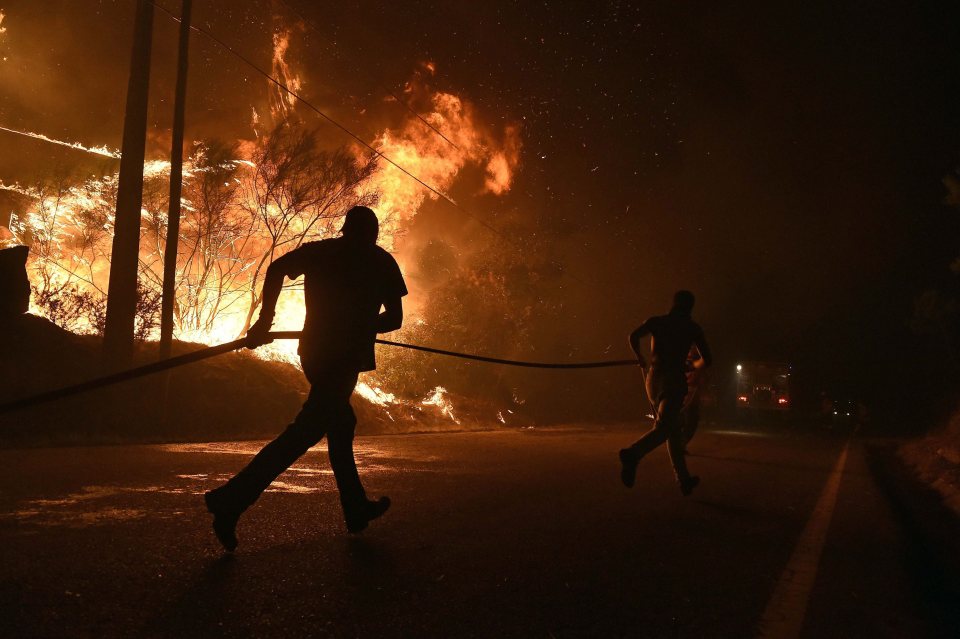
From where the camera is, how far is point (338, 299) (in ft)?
14.4

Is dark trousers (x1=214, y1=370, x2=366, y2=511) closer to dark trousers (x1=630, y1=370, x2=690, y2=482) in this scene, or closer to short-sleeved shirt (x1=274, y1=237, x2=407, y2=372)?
short-sleeved shirt (x1=274, y1=237, x2=407, y2=372)

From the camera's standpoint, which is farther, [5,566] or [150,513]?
[150,513]

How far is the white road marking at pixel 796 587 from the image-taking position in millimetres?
3480

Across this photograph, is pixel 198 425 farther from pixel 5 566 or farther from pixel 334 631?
pixel 334 631

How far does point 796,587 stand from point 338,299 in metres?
2.78

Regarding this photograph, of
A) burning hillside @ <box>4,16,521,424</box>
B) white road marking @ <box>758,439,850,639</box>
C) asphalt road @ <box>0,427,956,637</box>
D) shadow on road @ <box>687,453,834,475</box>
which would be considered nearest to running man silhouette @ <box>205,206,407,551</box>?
asphalt road @ <box>0,427,956,637</box>

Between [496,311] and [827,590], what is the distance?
23.1 metres

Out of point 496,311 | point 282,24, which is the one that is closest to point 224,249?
point 282,24

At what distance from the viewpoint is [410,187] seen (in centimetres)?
2316

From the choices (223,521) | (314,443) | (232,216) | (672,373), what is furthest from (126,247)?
(223,521)

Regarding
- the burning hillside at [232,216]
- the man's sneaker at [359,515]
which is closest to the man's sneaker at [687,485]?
the man's sneaker at [359,515]

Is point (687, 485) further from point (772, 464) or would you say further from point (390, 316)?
point (772, 464)

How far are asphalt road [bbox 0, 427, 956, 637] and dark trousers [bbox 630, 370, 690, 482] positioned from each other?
1.30 feet

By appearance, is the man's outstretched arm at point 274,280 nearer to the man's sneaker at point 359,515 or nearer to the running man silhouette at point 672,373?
the man's sneaker at point 359,515
